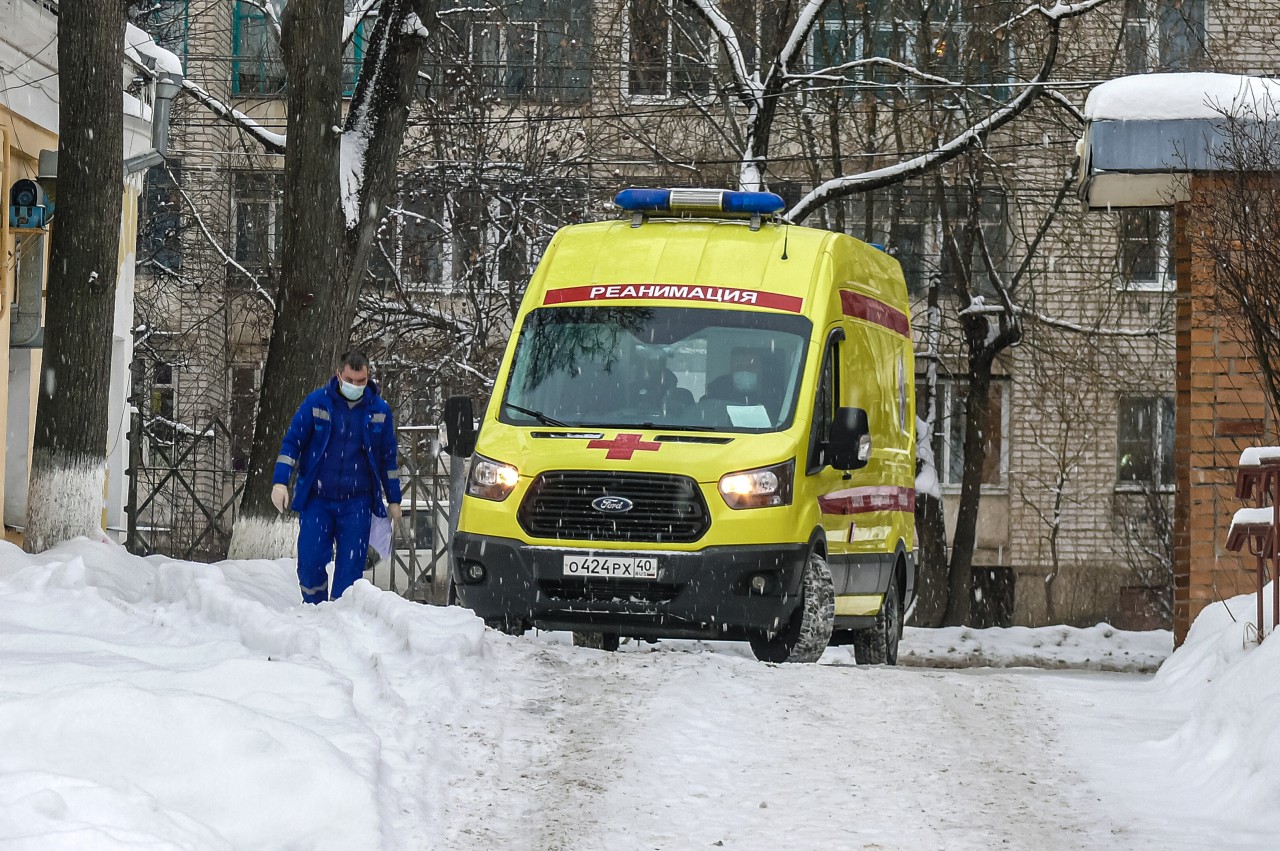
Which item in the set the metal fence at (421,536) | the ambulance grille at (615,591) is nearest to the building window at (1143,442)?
the metal fence at (421,536)

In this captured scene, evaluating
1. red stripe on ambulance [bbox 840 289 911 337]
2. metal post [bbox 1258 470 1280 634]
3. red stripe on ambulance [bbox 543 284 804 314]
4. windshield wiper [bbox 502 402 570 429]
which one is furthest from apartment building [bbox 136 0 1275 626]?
metal post [bbox 1258 470 1280 634]

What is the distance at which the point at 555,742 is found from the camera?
7.19 m

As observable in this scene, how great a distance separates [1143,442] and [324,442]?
23.8 m

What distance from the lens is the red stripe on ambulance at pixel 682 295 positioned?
10406mm

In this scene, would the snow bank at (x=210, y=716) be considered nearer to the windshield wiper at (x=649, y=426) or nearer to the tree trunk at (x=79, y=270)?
the windshield wiper at (x=649, y=426)

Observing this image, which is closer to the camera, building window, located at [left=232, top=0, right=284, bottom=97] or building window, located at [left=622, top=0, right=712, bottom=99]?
building window, located at [left=622, top=0, right=712, bottom=99]

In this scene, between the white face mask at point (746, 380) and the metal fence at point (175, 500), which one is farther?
the metal fence at point (175, 500)

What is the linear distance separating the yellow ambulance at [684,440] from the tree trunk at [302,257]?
3.48 metres

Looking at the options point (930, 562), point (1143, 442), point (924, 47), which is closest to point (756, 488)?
point (924, 47)

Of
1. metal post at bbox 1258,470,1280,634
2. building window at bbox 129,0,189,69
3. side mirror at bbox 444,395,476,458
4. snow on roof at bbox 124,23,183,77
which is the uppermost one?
building window at bbox 129,0,189,69

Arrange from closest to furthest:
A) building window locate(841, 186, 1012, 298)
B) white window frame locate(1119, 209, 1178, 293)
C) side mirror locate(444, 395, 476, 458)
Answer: side mirror locate(444, 395, 476, 458), building window locate(841, 186, 1012, 298), white window frame locate(1119, 209, 1178, 293)

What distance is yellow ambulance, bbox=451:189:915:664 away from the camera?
9523mm

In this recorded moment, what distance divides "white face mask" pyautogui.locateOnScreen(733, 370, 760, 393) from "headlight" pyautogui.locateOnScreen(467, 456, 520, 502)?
136cm

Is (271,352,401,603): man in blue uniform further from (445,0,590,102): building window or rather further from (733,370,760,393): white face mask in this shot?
(445,0,590,102): building window
